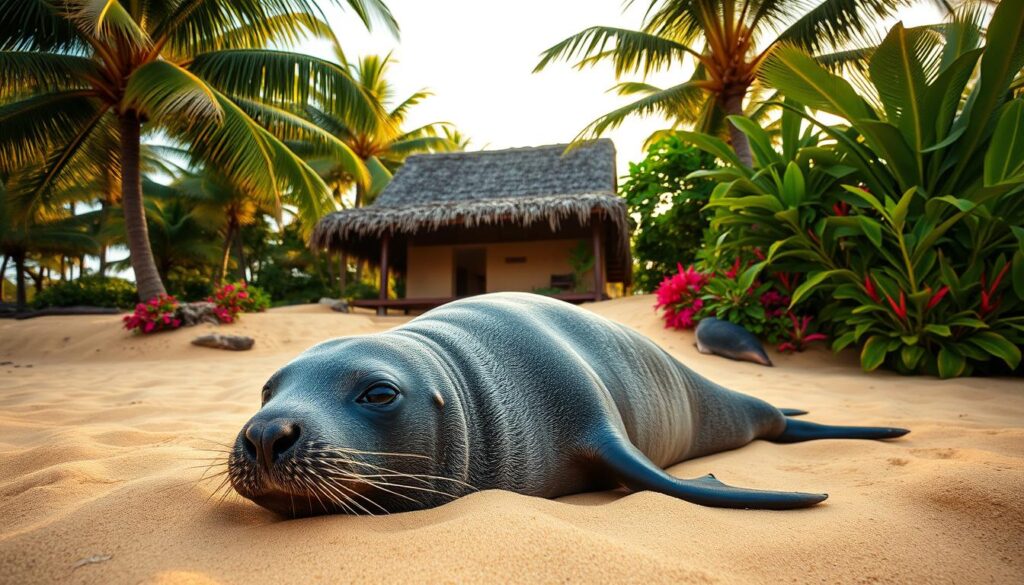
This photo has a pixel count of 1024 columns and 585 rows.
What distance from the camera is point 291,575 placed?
1.10m

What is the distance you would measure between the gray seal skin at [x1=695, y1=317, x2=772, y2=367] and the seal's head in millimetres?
5347

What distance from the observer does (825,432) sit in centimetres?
293

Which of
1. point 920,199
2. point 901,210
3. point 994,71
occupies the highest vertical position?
Result: point 994,71

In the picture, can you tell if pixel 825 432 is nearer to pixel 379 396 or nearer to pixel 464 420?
pixel 464 420

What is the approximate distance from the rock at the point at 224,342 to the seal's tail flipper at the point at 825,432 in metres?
7.81

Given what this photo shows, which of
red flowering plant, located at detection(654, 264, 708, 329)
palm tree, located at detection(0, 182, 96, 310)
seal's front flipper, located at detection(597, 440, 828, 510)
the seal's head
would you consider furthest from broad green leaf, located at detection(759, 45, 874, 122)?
palm tree, located at detection(0, 182, 96, 310)

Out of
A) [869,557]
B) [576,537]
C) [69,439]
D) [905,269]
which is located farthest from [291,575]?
[905,269]

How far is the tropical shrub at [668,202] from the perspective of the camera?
12227mm

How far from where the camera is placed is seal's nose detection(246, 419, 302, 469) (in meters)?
1.28

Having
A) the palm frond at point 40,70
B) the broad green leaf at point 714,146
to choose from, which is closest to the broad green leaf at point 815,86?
the broad green leaf at point 714,146

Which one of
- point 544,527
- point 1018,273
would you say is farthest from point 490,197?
point 544,527

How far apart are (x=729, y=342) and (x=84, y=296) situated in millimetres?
17562

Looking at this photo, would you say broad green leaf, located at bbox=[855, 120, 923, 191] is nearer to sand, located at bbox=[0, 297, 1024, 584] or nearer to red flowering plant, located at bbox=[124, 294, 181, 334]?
sand, located at bbox=[0, 297, 1024, 584]

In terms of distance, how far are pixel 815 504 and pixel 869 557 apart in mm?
354
